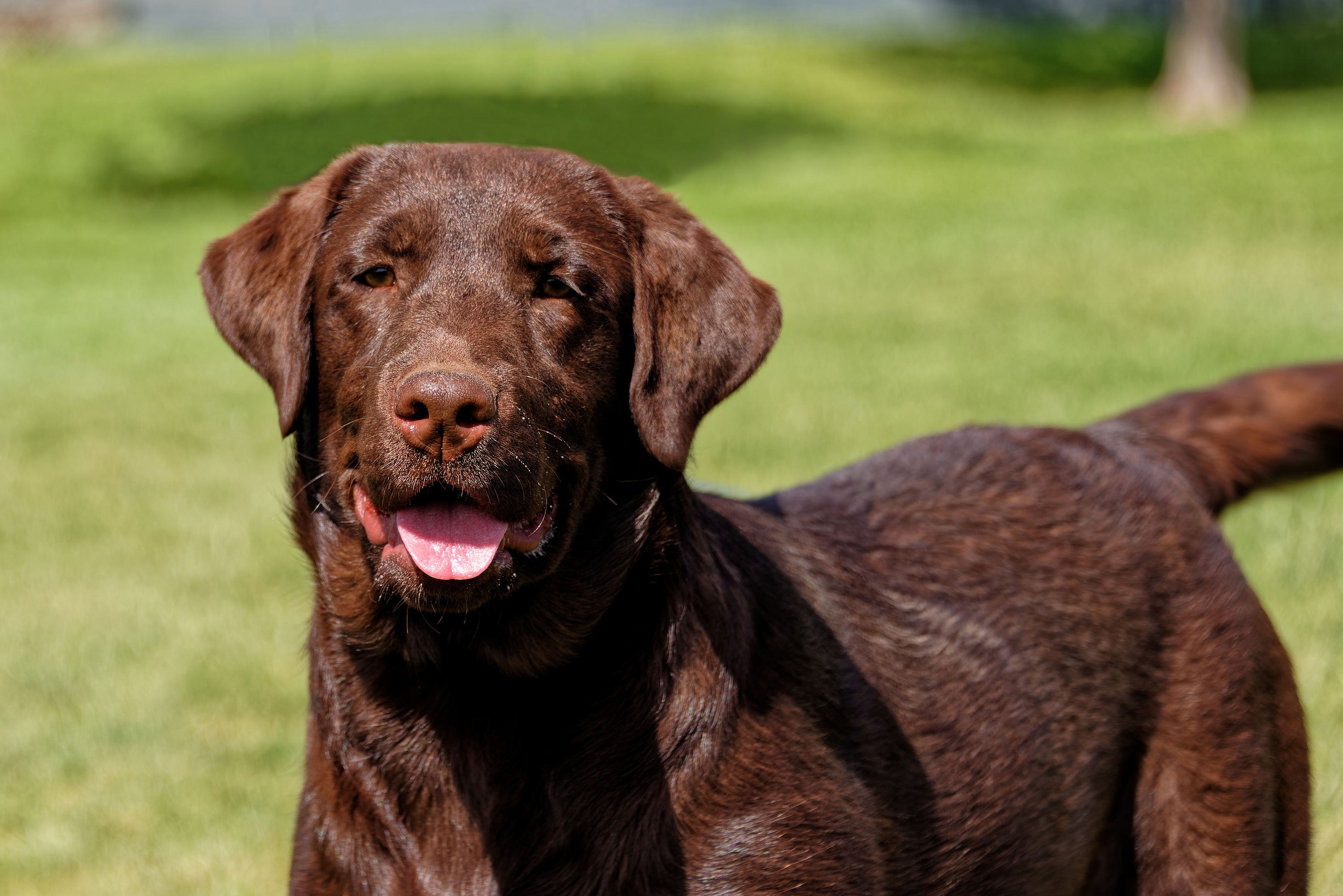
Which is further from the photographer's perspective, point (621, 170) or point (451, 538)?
point (621, 170)

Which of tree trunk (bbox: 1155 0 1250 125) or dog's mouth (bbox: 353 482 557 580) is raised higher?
dog's mouth (bbox: 353 482 557 580)

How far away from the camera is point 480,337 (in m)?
3.34

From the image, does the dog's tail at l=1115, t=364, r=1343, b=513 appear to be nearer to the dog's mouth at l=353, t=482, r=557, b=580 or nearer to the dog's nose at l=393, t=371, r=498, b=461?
the dog's mouth at l=353, t=482, r=557, b=580

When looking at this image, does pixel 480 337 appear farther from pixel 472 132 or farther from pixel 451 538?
pixel 472 132

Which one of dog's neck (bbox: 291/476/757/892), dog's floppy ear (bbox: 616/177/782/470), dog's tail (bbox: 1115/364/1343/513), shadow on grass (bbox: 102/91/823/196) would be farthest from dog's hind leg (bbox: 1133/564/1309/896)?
shadow on grass (bbox: 102/91/823/196)

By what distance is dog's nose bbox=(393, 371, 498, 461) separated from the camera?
314cm

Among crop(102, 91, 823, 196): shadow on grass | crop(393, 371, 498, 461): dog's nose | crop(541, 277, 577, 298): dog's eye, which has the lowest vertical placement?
crop(102, 91, 823, 196): shadow on grass

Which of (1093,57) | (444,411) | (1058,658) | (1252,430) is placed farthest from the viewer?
(1093,57)

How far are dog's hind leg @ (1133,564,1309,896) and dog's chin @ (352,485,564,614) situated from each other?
5.61ft

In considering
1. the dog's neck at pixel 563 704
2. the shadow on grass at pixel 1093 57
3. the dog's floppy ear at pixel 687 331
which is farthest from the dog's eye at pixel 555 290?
the shadow on grass at pixel 1093 57

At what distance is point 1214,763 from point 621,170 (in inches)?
768

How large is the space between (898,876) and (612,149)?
21.8 meters

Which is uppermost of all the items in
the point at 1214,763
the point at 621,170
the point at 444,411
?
the point at 444,411

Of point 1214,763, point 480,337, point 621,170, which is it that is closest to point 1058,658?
point 1214,763
